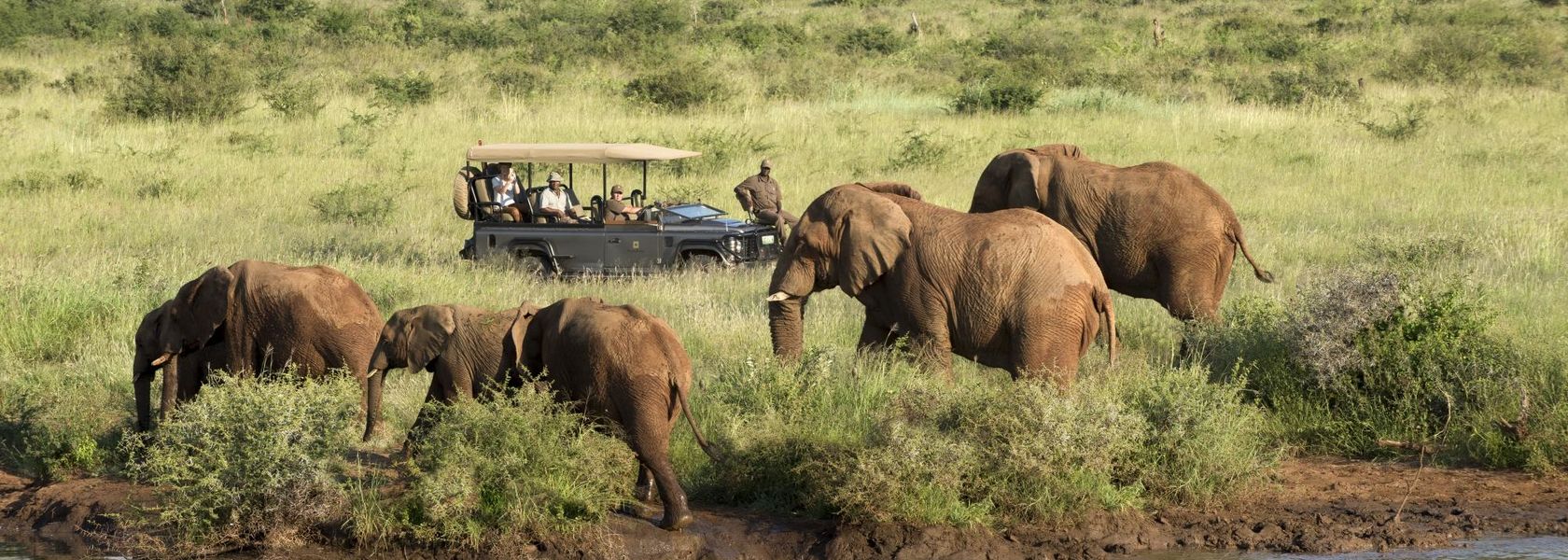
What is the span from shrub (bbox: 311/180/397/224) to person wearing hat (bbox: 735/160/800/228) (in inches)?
187

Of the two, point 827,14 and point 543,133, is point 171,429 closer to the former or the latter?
point 543,133

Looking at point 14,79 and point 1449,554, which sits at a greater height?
point 1449,554

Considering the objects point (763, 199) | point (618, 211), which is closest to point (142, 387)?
point (618, 211)

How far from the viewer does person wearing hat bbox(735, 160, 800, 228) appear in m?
17.0

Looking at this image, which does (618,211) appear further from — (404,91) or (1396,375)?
(404,91)

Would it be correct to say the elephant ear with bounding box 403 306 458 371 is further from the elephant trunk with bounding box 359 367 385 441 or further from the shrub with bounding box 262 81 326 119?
the shrub with bounding box 262 81 326 119

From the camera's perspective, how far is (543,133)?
1004 inches

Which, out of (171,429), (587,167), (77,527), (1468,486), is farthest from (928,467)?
(587,167)

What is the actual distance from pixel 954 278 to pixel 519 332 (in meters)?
2.43

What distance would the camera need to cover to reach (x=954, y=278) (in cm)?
914

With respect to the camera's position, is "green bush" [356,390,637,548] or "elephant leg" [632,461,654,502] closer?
"green bush" [356,390,637,548]

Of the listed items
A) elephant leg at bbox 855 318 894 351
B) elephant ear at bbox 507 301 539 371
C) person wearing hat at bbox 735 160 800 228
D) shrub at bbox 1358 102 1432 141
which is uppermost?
elephant ear at bbox 507 301 539 371

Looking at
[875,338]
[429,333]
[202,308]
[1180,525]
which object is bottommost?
[1180,525]

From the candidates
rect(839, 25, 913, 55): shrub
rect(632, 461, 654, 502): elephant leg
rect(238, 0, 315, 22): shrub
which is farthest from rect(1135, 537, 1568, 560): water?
rect(238, 0, 315, 22): shrub
